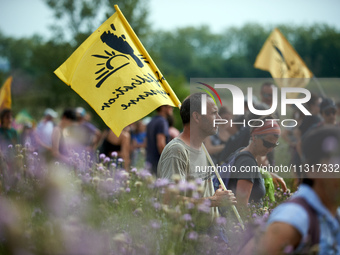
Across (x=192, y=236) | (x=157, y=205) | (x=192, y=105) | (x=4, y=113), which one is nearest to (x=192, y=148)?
(x=192, y=105)

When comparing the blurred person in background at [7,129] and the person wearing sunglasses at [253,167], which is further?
the blurred person in background at [7,129]

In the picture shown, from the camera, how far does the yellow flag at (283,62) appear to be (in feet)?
28.3

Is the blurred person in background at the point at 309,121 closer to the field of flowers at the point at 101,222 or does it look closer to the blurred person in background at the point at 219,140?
the blurred person in background at the point at 219,140

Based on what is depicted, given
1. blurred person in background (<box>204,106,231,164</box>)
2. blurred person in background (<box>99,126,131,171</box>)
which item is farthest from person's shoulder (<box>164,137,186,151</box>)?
blurred person in background (<box>99,126,131,171</box>)

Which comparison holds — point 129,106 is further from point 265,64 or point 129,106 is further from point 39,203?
point 265,64

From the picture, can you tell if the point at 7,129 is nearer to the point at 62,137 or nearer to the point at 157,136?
the point at 62,137

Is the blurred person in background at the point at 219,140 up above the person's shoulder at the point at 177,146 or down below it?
above

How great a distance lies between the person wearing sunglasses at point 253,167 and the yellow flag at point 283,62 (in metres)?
4.72

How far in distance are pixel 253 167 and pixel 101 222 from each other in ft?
4.74

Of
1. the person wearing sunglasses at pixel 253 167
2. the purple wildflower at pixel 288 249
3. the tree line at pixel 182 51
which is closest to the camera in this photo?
the purple wildflower at pixel 288 249

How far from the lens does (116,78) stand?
447 cm

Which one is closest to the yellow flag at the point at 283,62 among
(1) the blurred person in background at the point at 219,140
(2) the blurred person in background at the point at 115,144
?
(1) the blurred person in background at the point at 219,140

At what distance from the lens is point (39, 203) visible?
319 cm

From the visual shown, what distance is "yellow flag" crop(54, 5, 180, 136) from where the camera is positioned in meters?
4.39
